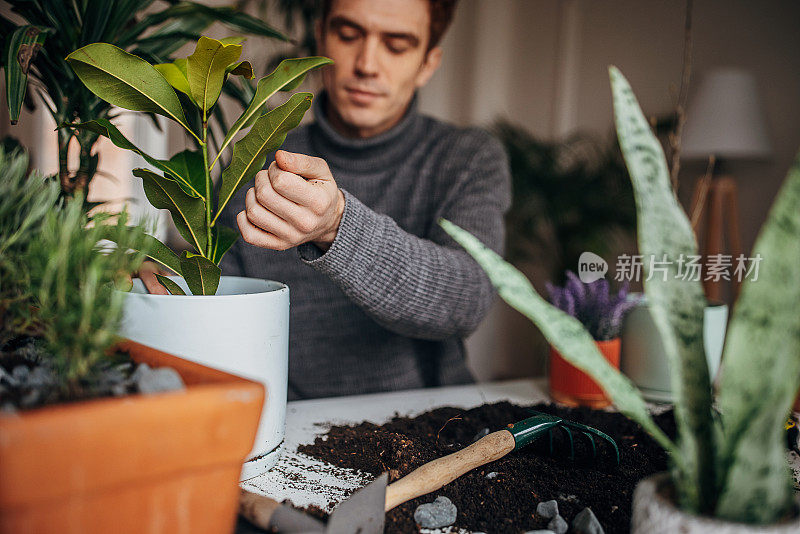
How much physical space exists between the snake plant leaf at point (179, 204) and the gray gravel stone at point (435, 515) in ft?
1.12

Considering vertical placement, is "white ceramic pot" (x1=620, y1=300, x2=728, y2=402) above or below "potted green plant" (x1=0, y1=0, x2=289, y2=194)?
below

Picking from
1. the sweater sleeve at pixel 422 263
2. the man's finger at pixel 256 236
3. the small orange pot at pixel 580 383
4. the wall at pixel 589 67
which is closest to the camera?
the man's finger at pixel 256 236

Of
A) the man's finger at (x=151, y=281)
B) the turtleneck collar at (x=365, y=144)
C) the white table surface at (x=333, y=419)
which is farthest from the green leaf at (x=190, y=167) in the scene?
the turtleneck collar at (x=365, y=144)

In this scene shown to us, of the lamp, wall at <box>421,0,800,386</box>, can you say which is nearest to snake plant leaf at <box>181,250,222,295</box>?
the lamp

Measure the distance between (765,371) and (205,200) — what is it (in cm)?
49

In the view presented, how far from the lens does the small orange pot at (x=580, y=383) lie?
0.89 m

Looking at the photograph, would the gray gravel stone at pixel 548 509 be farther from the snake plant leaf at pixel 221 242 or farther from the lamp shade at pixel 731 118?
the lamp shade at pixel 731 118

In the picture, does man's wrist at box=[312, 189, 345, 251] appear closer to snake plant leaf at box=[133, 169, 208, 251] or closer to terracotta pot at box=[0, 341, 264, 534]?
snake plant leaf at box=[133, 169, 208, 251]

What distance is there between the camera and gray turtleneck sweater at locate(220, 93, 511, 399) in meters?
0.95

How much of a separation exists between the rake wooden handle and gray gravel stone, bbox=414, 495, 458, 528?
0.39 ft

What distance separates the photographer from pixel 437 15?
1293 mm

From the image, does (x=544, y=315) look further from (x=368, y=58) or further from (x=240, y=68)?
(x=368, y=58)

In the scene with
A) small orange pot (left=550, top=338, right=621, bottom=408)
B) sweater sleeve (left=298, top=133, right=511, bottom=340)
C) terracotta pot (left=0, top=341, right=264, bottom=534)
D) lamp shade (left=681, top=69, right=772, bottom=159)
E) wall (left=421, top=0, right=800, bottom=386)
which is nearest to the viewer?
terracotta pot (left=0, top=341, right=264, bottom=534)

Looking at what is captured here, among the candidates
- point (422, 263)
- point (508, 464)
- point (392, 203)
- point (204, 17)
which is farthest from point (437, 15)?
point (508, 464)
